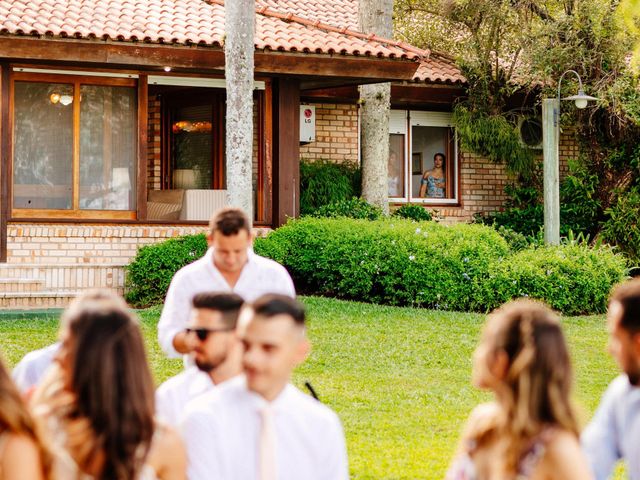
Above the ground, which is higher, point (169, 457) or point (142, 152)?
point (142, 152)

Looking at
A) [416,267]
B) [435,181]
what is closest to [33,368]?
[416,267]

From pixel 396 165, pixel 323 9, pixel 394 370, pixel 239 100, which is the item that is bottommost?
pixel 394 370

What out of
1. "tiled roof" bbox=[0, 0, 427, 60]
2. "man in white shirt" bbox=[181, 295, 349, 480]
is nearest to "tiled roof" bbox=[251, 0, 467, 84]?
"tiled roof" bbox=[0, 0, 427, 60]

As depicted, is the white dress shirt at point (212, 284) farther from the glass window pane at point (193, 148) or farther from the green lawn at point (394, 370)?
the glass window pane at point (193, 148)

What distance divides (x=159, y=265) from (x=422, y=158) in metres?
7.65

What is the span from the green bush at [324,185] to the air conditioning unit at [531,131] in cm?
331

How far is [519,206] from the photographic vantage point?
67.7 ft

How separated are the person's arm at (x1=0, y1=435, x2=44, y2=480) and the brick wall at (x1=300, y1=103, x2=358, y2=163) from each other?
1681 cm

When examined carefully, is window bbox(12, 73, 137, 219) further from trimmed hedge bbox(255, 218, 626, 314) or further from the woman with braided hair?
the woman with braided hair

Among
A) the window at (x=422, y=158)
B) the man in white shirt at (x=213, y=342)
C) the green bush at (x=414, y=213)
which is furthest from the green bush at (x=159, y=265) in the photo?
the man in white shirt at (x=213, y=342)

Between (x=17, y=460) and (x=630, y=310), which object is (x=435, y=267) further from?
(x=17, y=460)

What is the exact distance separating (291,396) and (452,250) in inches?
448

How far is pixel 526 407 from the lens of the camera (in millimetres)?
3205

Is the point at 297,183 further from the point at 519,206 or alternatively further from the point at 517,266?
the point at 519,206
